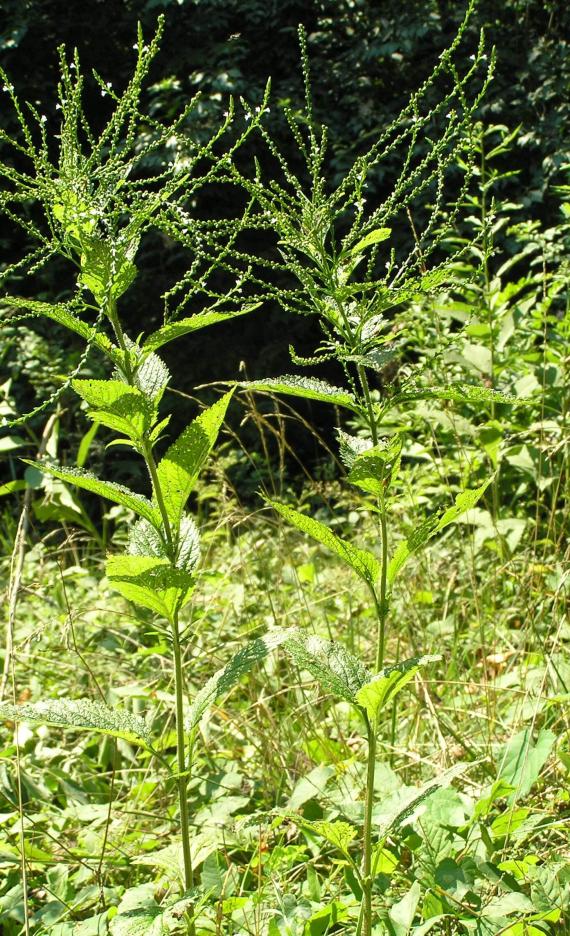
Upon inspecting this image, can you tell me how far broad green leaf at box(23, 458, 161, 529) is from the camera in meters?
1.26

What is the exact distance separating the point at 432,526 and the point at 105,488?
17.8 inches

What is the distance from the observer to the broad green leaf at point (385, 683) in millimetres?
1168

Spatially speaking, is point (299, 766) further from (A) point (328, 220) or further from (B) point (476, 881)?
(A) point (328, 220)

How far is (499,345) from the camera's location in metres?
3.04

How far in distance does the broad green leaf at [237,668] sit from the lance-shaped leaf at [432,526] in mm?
176

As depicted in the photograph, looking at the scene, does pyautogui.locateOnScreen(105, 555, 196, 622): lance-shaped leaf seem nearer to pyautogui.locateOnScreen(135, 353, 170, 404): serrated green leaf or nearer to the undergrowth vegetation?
the undergrowth vegetation

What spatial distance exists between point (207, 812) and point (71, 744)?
0.82 meters

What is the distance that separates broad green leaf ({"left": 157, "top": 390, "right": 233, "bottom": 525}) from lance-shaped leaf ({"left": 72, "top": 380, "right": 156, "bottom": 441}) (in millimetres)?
57

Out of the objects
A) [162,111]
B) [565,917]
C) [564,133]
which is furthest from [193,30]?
[565,917]

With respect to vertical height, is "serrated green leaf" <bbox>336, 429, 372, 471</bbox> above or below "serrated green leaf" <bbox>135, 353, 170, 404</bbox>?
below

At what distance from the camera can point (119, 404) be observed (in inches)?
49.2

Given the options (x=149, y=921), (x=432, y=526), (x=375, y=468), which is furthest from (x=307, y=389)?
(x=149, y=921)

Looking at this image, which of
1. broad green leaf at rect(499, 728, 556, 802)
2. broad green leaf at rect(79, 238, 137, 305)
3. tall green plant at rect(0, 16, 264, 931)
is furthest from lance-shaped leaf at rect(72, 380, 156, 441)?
broad green leaf at rect(499, 728, 556, 802)

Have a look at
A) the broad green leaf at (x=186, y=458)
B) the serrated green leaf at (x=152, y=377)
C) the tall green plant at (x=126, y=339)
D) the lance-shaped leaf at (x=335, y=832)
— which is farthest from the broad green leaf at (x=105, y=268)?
the lance-shaped leaf at (x=335, y=832)
